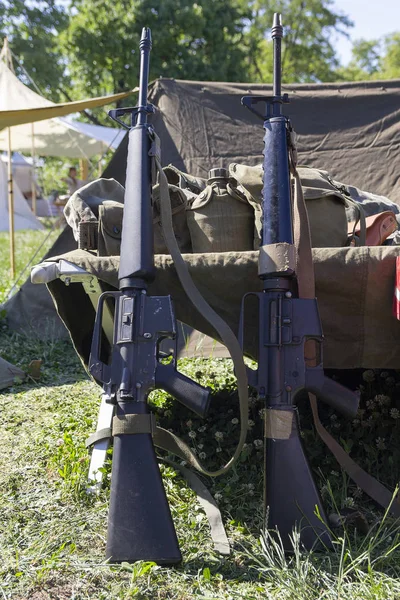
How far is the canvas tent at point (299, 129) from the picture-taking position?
4.68 metres

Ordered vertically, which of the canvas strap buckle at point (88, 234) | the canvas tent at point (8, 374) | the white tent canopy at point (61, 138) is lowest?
the canvas tent at point (8, 374)

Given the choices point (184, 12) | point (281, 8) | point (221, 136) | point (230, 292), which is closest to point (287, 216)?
point (230, 292)

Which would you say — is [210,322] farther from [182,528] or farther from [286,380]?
[182,528]

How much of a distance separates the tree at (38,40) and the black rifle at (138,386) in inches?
849

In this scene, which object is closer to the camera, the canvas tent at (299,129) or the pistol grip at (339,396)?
the pistol grip at (339,396)

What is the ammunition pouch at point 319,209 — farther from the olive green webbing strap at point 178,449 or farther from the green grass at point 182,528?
the olive green webbing strap at point 178,449

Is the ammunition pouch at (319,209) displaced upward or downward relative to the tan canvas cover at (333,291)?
upward

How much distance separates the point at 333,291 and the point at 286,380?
0.42m

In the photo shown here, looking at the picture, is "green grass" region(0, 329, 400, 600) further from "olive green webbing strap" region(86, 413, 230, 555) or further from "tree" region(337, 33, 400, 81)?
"tree" region(337, 33, 400, 81)

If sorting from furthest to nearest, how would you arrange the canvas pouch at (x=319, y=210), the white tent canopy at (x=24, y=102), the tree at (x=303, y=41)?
the tree at (x=303, y=41) < the white tent canopy at (x=24, y=102) < the canvas pouch at (x=319, y=210)

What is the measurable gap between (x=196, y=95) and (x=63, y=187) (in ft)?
77.2

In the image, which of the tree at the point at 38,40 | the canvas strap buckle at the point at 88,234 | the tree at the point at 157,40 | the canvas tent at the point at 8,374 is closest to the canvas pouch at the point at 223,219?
the canvas strap buckle at the point at 88,234

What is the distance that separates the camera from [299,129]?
192 inches

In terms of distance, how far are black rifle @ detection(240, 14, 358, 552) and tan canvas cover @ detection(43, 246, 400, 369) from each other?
0.38 ft
